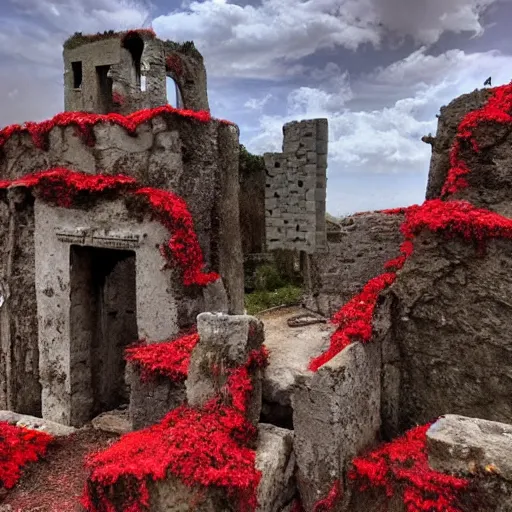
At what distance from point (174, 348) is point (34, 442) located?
2.04 m

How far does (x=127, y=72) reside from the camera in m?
16.9

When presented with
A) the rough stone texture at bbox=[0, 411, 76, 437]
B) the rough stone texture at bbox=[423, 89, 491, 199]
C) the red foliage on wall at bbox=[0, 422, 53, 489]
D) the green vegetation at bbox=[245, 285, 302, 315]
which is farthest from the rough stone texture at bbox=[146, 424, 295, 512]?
the green vegetation at bbox=[245, 285, 302, 315]

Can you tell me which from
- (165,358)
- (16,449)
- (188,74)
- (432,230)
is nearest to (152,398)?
(165,358)

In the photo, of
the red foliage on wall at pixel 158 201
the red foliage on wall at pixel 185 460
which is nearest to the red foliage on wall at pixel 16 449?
the red foliage on wall at pixel 185 460

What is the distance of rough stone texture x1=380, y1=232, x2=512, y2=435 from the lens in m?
4.57

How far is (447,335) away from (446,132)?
3.52 m

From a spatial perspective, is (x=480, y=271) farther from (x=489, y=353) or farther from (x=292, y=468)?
(x=292, y=468)

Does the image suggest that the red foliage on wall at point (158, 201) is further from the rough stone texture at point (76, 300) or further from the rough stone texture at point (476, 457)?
the rough stone texture at point (476, 457)

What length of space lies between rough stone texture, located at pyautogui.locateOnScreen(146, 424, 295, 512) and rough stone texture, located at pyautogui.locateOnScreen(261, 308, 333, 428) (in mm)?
603

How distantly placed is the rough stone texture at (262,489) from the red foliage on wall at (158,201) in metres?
2.26

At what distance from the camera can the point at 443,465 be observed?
3.59 m

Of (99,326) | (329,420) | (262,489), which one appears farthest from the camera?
(99,326)

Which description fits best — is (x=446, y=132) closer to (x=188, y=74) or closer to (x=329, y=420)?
(x=329, y=420)

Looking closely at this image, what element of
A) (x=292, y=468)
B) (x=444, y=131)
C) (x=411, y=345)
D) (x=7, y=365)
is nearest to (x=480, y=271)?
(x=411, y=345)
